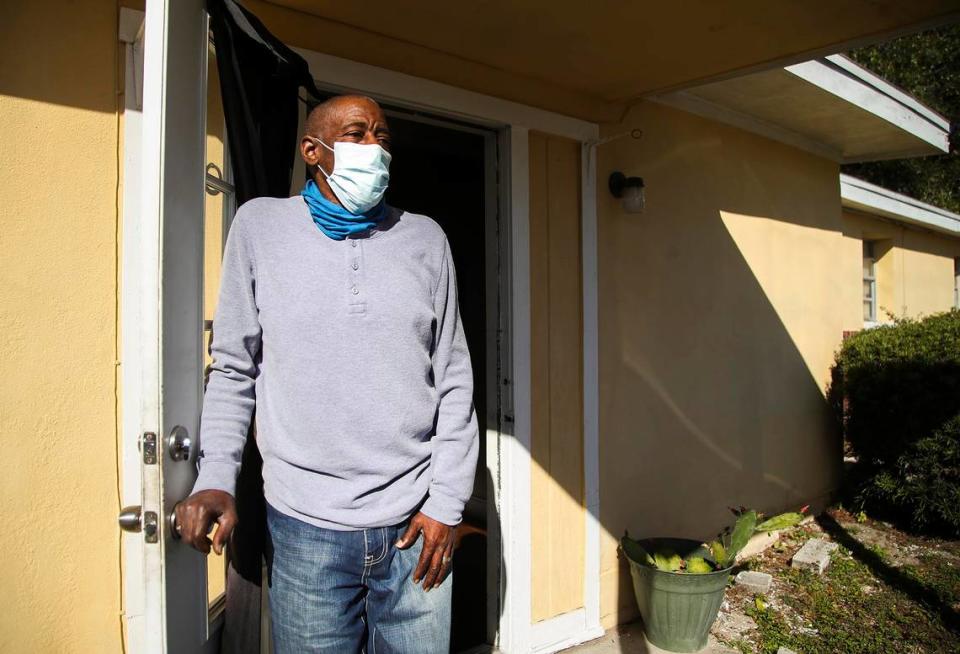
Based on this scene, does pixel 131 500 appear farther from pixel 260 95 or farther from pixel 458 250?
pixel 458 250

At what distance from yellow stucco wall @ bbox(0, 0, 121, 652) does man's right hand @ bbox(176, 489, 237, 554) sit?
958 mm

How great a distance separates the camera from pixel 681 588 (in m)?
3.37

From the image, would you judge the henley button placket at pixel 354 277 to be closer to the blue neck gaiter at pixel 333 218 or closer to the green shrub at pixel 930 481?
the blue neck gaiter at pixel 333 218

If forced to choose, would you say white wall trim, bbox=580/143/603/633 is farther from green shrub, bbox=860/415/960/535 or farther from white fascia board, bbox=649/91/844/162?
green shrub, bbox=860/415/960/535

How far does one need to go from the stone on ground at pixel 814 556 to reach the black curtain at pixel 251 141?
3.94 meters

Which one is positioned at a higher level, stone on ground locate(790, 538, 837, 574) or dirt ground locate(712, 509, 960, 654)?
stone on ground locate(790, 538, 837, 574)

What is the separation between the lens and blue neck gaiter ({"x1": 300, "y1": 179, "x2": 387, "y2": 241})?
1.67m

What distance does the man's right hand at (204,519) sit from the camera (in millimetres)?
1398

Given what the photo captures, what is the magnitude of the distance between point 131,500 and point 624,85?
9.59 ft

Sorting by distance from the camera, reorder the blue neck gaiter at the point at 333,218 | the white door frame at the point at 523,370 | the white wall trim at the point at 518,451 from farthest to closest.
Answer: the white wall trim at the point at 518,451
the white door frame at the point at 523,370
the blue neck gaiter at the point at 333,218

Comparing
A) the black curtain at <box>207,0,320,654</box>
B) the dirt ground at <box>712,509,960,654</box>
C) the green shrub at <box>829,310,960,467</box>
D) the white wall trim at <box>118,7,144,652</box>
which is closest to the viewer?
the black curtain at <box>207,0,320,654</box>

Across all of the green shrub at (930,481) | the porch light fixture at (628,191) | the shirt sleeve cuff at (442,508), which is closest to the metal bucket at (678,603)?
the porch light fixture at (628,191)

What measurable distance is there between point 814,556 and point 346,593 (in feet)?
13.6

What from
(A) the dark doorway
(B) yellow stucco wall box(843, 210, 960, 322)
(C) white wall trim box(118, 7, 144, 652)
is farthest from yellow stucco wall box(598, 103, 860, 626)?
(B) yellow stucco wall box(843, 210, 960, 322)
